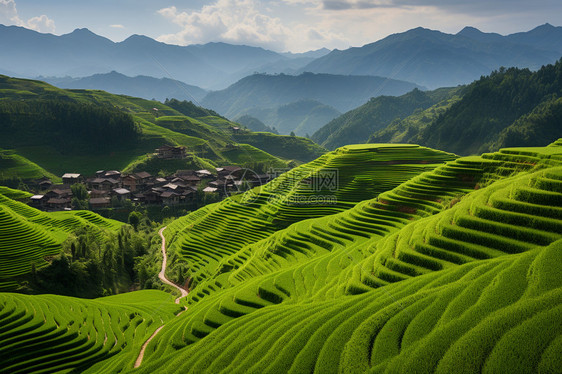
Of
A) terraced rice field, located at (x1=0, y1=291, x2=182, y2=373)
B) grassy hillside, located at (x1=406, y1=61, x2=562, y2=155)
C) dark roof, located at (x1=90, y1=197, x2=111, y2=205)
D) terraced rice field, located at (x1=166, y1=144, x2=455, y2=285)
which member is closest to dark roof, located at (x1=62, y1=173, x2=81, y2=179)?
dark roof, located at (x1=90, y1=197, x2=111, y2=205)

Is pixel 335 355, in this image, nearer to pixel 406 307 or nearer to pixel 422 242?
pixel 406 307

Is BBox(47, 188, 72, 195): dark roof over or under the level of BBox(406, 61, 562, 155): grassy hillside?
under

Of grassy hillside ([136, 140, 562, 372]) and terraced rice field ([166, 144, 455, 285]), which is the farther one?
terraced rice field ([166, 144, 455, 285])

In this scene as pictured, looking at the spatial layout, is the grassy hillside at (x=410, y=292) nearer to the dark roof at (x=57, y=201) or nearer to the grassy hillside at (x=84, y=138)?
the dark roof at (x=57, y=201)

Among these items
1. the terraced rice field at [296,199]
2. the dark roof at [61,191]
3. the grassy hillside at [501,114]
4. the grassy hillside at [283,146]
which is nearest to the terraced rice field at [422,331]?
the terraced rice field at [296,199]

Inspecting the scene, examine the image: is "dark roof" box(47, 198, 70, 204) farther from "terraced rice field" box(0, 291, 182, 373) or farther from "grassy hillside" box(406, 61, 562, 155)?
"grassy hillside" box(406, 61, 562, 155)

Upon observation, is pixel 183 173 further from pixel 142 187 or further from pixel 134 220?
pixel 134 220

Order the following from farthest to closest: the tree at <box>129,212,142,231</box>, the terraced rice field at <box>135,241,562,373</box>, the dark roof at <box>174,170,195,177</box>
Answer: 1. the dark roof at <box>174,170,195,177</box>
2. the tree at <box>129,212,142,231</box>
3. the terraced rice field at <box>135,241,562,373</box>

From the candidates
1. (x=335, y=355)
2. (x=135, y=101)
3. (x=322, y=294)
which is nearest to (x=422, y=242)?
(x=322, y=294)
